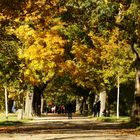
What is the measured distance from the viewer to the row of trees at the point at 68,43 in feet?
101

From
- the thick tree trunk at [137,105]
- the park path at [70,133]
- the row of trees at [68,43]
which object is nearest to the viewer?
the park path at [70,133]

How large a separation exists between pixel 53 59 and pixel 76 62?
655cm

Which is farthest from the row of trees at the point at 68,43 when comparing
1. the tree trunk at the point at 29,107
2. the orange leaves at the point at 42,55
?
the tree trunk at the point at 29,107

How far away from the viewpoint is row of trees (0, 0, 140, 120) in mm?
30875

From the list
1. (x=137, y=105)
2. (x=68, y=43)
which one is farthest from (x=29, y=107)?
(x=137, y=105)

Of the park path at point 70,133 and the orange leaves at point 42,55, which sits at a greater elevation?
the orange leaves at point 42,55

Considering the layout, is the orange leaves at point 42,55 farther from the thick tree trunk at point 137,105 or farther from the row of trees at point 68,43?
the thick tree trunk at point 137,105

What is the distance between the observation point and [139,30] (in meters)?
32.0

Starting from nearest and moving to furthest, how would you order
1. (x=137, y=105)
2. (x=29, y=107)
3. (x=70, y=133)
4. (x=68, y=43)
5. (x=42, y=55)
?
1. (x=70, y=133)
2. (x=137, y=105)
3. (x=42, y=55)
4. (x=68, y=43)
5. (x=29, y=107)

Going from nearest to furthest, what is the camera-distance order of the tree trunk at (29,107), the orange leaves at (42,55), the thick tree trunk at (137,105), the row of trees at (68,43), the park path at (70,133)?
the park path at (70,133), the row of trees at (68,43), the thick tree trunk at (137,105), the orange leaves at (42,55), the tree trunk at (29,107)

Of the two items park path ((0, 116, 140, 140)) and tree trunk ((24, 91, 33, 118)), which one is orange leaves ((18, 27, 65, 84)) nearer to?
tree trunk ((24, 91, 33, 118))

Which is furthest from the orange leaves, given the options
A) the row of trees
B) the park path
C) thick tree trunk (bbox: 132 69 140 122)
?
the park path

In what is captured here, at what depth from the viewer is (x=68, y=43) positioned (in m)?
54.8

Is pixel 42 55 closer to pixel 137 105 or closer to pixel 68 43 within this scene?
pixel 68 43
